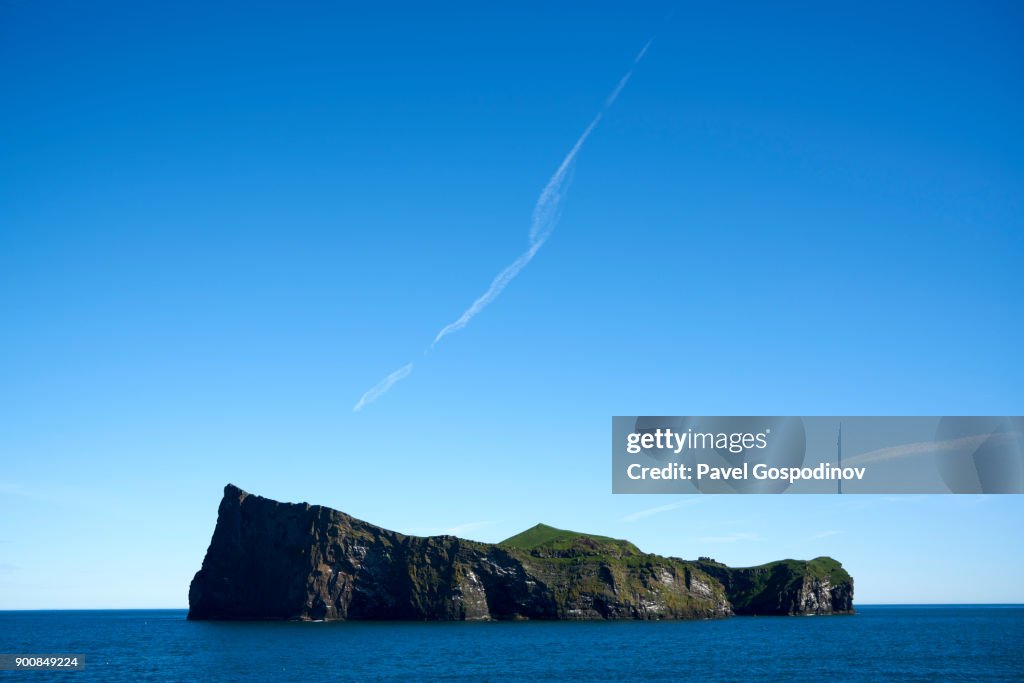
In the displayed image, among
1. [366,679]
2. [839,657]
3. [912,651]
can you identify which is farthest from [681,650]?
[366,679]

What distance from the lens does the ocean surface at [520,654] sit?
99.1 m

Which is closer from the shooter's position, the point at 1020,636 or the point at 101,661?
the point at 101,661

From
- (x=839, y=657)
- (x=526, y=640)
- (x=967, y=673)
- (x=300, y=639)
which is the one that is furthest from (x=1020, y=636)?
(x=300, y=639)

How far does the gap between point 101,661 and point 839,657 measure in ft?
342

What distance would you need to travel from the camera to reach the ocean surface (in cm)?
9912

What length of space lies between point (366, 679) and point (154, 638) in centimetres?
9529

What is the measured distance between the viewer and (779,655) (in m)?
126

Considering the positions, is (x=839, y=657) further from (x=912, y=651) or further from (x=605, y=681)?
(x=605, y=681)

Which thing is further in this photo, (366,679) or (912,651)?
(912,651)

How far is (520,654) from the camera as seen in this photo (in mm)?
122062

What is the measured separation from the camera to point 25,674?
324 feet

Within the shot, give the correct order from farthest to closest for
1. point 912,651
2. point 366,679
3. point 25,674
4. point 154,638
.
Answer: point 154,638, point 912,651, point 25,674, point 366,679

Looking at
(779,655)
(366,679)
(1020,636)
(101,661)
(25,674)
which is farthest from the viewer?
(1020,636)

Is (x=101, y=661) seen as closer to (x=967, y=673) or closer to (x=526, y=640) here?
(x=526, y=640)
